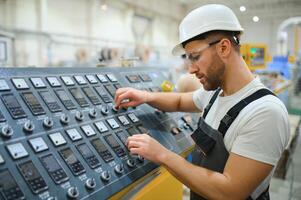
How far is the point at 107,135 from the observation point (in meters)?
1.18

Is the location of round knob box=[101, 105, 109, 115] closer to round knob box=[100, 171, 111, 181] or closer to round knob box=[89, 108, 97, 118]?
round knob box=[89, 108, 97, 118]

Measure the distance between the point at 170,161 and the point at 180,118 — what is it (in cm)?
66

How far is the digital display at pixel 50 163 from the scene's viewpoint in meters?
0.91

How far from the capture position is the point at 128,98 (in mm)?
1429

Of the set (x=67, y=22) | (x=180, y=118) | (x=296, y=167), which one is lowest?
(x=296, y=167)

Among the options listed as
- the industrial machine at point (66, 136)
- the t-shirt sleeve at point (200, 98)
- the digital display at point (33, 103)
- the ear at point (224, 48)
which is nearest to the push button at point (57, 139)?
the industrial machine at point (66, 136)

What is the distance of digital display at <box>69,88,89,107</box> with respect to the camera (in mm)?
1219

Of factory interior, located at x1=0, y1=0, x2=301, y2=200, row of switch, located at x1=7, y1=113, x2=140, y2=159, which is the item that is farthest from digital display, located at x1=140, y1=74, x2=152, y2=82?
row of switch, located at x1=7, y1=113, x2=140, y2=159

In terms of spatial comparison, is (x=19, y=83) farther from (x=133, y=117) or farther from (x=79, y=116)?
(x=133, y=117)

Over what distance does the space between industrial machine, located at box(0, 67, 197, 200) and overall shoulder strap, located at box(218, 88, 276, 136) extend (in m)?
0.33

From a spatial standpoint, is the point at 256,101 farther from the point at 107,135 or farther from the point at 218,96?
the point at 107,135

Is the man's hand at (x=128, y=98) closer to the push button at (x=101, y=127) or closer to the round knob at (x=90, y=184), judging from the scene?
the push button at (x=101, y=127)

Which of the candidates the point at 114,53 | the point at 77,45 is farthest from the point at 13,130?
the point at 77,45

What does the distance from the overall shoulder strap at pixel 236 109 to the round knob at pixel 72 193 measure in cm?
57
